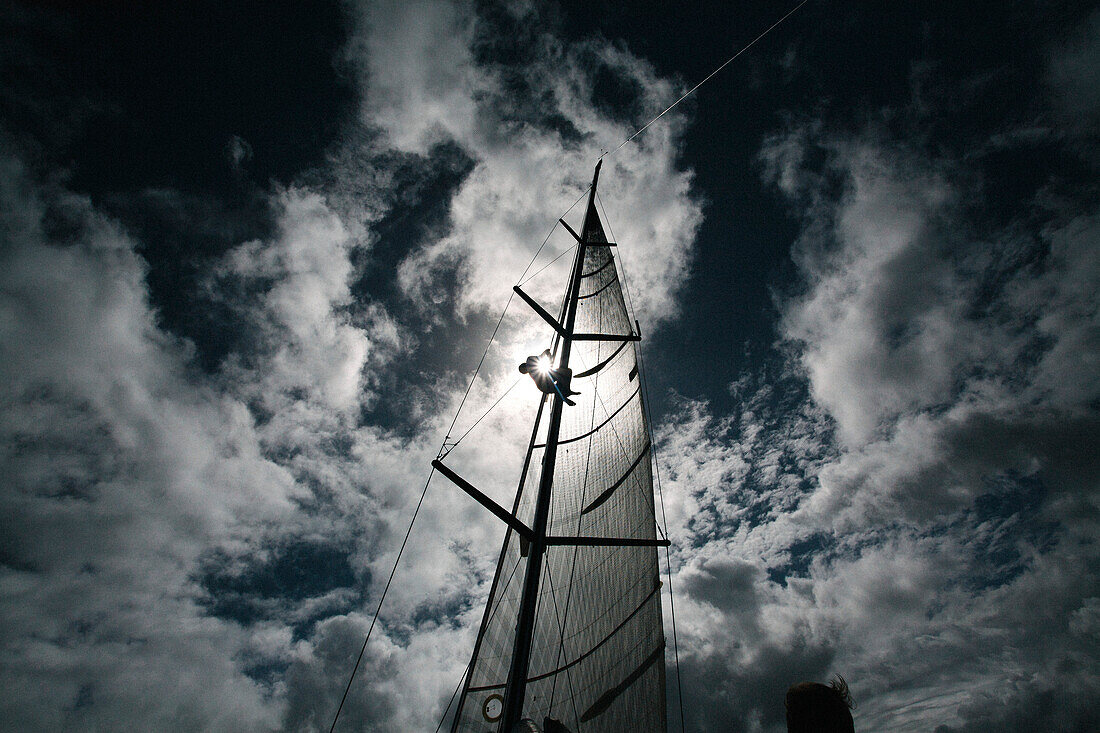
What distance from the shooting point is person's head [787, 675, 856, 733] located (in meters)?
1.79

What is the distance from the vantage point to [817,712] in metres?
1.81

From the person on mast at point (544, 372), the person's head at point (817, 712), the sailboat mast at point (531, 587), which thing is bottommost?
the person's head at point (817, 712)

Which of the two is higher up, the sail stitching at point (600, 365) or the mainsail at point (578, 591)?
the sail stitching at point (600, 365)

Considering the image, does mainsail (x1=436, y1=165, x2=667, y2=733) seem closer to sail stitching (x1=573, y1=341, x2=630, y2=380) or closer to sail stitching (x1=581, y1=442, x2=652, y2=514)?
sail stitching (x1=581, y1=442, x2=652, y2=514)

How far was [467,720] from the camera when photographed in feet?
18.8

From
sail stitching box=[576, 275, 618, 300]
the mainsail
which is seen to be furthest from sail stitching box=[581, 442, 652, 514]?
sail stitching box=[576, 275, 618, 300]

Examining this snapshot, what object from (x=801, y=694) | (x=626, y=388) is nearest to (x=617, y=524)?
(x=626, y=388)

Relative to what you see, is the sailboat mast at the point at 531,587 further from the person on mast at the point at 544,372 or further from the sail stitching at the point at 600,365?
the sail stitching at the point at 600,365

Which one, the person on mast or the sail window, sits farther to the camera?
the person on mast

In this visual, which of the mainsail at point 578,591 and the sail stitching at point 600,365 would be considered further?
the sail stitching at point 600,365

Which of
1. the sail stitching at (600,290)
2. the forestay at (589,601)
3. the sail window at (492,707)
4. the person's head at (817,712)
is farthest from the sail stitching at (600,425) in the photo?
the person's head at (817,712)

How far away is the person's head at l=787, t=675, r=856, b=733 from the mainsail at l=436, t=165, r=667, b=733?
3.11 metres

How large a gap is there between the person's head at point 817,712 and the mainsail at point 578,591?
3108 millimetres

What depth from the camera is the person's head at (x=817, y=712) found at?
179 centimetres
